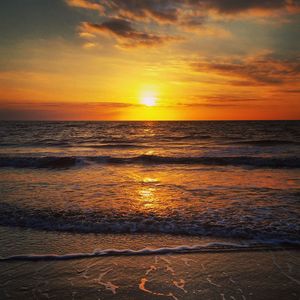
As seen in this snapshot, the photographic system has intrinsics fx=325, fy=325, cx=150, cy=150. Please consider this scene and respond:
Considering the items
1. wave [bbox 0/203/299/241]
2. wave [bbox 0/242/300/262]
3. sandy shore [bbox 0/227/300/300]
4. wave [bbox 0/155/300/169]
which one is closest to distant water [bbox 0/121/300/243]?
wave [bbox 0/203/299/241]

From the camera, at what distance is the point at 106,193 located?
991 centimetres

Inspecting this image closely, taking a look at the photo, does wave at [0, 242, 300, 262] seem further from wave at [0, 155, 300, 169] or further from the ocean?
wave at [0, 155, 300, 169]

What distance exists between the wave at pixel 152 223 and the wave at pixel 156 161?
33.9 feet

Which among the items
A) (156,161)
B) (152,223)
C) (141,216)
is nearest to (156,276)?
(152,223)

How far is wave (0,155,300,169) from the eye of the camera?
1801 cm

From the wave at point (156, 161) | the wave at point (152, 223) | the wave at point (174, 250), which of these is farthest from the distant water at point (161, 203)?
the wave at point (156, 161)

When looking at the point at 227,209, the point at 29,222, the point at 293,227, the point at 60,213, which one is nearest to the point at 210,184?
the point at 227,209

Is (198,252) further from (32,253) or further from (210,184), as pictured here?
(210,184)

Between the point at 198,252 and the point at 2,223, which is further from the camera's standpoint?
the point at 2,223

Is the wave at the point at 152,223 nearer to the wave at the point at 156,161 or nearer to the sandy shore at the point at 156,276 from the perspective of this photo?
the sandy shore at the point at 156,276

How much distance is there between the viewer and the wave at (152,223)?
6.37 meters

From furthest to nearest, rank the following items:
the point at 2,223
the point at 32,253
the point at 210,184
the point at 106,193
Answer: the point at 210,184 → the point at 106,193 → the point at 2,223 → the point at 32,253

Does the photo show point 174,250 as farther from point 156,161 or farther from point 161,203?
point 156,161

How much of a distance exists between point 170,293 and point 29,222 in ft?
13.5
